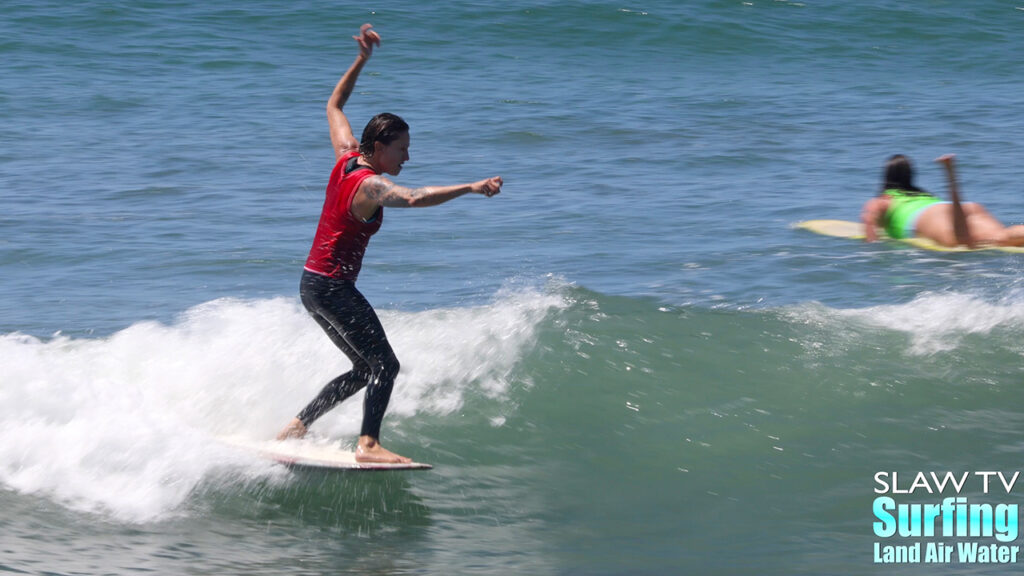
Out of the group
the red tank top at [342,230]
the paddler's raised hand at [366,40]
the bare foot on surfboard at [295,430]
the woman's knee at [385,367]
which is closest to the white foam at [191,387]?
the bare foot on surfboard at [295,430]

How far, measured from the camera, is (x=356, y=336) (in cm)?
528

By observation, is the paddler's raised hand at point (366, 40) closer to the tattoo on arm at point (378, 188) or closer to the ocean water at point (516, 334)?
the tattoo on arm at point (378, 188)

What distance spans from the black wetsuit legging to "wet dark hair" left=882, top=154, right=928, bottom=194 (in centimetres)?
673

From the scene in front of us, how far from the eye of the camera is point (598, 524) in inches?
214

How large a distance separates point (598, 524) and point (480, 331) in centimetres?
231

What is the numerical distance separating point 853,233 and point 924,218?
82 centimetres

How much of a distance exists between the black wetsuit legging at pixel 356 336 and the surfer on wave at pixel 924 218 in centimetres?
644

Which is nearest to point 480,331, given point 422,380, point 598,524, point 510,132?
point 422,380

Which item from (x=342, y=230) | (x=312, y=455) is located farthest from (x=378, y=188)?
(x=312, y=455)

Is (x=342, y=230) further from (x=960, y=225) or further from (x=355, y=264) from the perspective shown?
(x=960, y=225)

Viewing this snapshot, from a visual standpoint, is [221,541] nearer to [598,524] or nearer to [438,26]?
[598,524]

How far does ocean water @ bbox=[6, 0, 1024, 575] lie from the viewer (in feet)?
17.7

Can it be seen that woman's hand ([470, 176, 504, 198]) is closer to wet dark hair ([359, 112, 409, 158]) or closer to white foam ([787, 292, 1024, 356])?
wet dark hair ([359, 112, 409, 158])

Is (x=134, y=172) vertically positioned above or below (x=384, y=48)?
below
